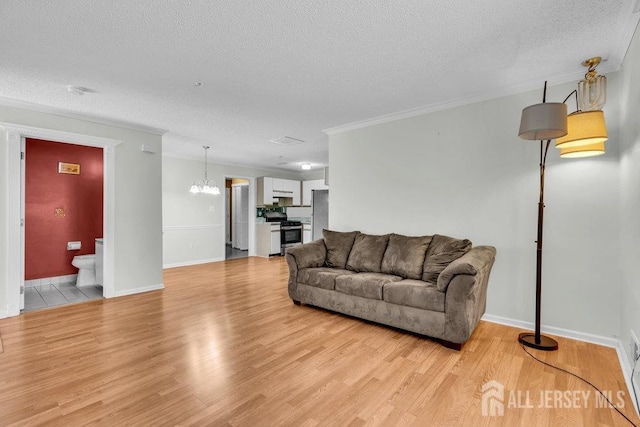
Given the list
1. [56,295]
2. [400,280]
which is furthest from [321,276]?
[56,295]

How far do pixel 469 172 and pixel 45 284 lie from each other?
6.33 metres

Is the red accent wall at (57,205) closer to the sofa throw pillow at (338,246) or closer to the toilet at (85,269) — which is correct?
the toilet at (85,269)

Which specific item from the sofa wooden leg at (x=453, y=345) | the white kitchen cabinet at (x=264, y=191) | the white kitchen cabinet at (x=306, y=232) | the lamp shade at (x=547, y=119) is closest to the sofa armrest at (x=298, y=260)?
the sofa wooden leg at (x=453, y=345)

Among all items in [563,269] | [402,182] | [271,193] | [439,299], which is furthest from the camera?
[271,193]

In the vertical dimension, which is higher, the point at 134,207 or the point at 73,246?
the point at 134,207

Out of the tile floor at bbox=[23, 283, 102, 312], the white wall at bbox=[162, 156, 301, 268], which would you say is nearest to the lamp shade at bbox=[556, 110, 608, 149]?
the tile floor at bbox=[23, 283, 102, 312]

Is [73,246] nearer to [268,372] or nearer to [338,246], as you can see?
[338,246]

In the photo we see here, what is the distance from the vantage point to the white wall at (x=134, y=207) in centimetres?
411

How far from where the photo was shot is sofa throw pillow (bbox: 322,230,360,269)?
3.82 m

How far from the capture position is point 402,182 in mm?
3811

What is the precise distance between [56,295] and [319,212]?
17.9ft

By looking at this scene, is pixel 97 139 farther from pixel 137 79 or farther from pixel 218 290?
pixel 218 290

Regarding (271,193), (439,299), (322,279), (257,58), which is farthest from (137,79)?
(271,193)

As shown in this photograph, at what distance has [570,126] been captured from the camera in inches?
91.3
